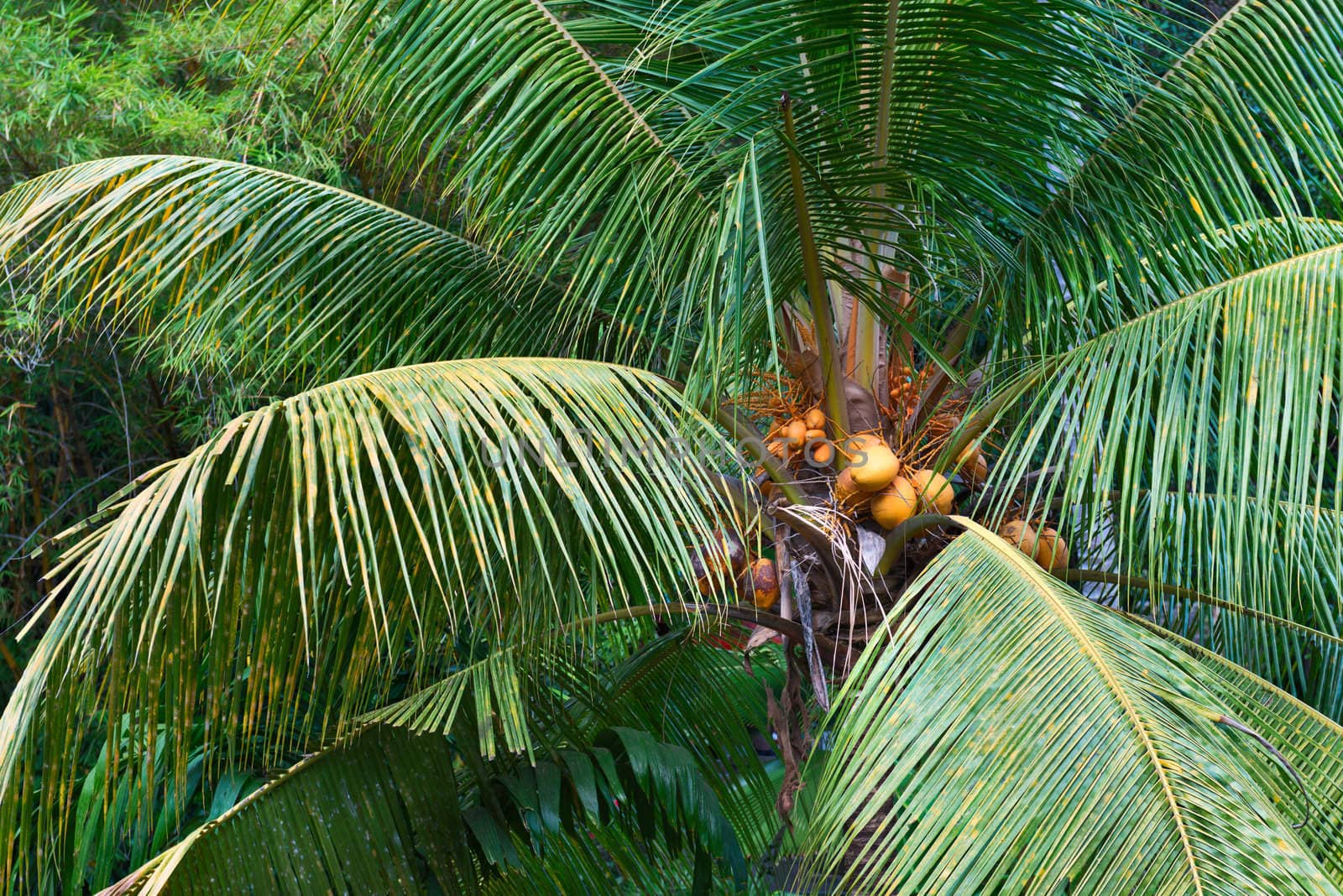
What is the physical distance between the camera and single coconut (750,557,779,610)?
88.6 inches

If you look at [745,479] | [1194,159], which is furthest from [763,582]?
[1194,159]

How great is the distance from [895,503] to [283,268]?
4.45 ft

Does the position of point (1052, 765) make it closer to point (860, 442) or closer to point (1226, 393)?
point (1226, 393)

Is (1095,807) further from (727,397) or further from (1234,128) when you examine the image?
(1234,128)

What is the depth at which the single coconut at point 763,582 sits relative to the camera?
7.38 feet

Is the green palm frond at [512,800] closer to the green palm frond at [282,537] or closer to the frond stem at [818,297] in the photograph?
the green palm frond at [282,537]

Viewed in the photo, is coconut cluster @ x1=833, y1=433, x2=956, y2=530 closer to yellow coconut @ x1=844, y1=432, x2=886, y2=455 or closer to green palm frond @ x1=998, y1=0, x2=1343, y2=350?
yellow coconut @ x1=844, y1=432, x2=886, y2=455

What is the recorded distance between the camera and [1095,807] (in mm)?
1259

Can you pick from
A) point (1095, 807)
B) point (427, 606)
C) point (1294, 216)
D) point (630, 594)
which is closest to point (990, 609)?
point (1095, 807)

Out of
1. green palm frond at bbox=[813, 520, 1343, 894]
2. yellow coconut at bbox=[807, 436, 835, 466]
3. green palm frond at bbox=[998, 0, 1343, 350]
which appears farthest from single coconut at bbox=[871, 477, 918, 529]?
green palm frond at bbox=[813, 520, 1343, 894]

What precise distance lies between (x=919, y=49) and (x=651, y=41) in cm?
53

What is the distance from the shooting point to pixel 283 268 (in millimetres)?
2396

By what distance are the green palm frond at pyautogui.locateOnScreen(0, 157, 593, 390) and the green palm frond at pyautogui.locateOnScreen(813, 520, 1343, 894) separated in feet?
3.78

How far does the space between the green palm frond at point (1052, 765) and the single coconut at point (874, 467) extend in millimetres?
477
